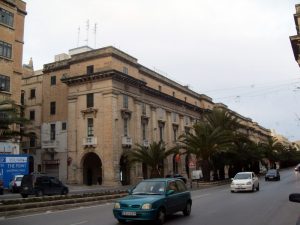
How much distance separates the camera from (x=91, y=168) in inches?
2063

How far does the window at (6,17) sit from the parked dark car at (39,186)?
1867cm

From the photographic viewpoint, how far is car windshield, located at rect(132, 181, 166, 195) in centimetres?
1385

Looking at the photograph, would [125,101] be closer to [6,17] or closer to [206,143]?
[206,143]

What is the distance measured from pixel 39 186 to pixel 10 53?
17.5 meters

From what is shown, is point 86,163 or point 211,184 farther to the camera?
point 86,163

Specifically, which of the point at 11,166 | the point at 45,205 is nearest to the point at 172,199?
the point at 45,205

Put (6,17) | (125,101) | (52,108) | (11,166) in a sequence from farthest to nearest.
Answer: (52,108), (125,101), (6,17), (11,166)

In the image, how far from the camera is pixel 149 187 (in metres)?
14.2

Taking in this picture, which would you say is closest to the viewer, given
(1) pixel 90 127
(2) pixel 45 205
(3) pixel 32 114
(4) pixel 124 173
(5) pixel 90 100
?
(2) pixel 45 205

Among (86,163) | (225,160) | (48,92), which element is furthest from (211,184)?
(48,92)

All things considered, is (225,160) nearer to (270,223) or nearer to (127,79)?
(127,79)

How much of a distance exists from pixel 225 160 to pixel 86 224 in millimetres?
41978

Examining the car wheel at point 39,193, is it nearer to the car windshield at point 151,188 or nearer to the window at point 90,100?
the car windshield at point 151,188

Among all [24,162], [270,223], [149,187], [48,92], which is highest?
[48,92]
